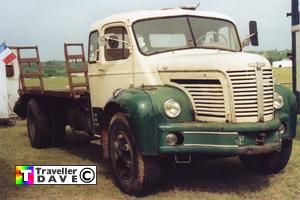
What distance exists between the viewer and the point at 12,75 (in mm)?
14242

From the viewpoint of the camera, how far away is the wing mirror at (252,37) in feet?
23.4

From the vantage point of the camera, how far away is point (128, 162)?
19.1 feet

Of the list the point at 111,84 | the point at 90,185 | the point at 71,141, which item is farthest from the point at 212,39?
the point at 71,141

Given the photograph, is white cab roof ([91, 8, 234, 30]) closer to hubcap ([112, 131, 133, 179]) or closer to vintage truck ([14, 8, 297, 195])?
vintage truck ([14, 8, 297, 195])

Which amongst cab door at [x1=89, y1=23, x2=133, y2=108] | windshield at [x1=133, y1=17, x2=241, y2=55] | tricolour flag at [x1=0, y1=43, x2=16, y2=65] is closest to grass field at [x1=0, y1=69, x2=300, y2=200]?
cab door at [x1=89, y1=23, x2=133, y2=108]

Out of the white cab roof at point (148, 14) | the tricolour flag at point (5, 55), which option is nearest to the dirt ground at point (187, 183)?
the white cab roof at point (148, 14)

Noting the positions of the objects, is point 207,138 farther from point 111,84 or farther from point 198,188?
point 111,84

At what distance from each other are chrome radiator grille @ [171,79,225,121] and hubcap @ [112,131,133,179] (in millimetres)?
989

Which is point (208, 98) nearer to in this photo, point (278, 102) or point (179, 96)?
point (179, 96)

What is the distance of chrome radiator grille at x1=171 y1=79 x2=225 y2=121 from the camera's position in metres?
5.38

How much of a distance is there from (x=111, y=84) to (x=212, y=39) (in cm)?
162

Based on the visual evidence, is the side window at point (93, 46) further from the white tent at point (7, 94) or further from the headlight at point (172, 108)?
the white tent at point (7, 94)

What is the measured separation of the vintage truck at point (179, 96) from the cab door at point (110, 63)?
2 centimetres

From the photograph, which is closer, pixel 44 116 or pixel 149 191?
pixel 149 191
